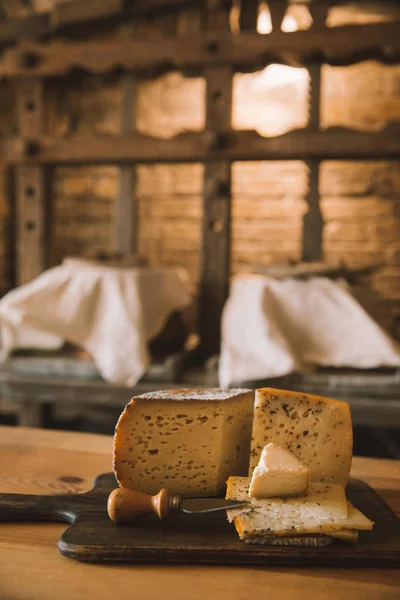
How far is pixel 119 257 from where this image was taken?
2.57 m

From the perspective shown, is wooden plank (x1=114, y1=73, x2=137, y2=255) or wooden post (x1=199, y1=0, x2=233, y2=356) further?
wooden plank (x1=114, y1=73, x2=137, y2=255)

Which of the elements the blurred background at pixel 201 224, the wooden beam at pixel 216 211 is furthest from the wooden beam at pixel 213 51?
the wooden beam at pixel 216 211

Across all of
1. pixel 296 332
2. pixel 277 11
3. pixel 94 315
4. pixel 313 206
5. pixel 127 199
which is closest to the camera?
pixel 296 332

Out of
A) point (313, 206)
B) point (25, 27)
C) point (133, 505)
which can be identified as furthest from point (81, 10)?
point (133, 505)

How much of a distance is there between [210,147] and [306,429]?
71.6 inches

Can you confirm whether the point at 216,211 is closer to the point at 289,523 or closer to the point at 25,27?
the point at 25,27

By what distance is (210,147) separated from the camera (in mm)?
2564

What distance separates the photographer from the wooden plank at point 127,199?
9.05 feet

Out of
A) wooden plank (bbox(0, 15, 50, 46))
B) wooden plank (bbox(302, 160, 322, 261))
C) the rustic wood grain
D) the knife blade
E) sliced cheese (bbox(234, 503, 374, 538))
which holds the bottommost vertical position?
the rustic wood grain

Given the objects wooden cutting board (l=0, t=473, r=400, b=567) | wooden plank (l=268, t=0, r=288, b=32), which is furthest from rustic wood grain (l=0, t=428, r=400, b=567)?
wooden plank (l=268, t=0, r=288, b=32)

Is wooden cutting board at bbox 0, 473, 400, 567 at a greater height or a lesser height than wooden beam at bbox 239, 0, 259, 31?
lesser

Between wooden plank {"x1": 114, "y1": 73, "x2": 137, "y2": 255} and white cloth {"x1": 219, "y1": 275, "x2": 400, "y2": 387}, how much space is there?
0.75m

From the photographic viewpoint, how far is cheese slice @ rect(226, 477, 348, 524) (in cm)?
84

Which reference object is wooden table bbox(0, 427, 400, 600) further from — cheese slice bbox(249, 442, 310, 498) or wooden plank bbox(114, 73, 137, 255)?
wooden plank bbox(114, 73, 137, 255)
